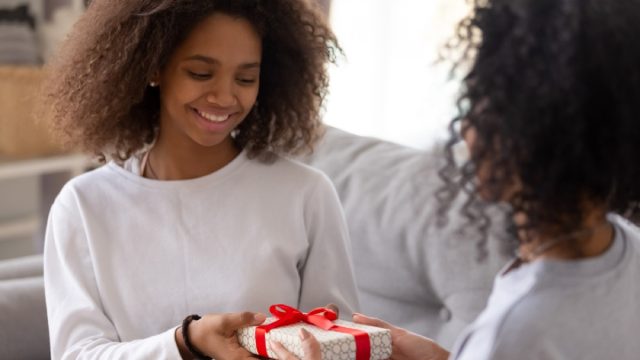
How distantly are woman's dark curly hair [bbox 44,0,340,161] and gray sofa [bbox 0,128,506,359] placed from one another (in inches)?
7.7

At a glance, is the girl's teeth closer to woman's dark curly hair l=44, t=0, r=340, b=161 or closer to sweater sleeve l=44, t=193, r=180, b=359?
woman's dark curly hair l=44, t=0, r=340, b=161

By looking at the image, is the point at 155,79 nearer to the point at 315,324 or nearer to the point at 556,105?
the point at 315,324

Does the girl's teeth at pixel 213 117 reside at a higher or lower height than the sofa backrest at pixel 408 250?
higher

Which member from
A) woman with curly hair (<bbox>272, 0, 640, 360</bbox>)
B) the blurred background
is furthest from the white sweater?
the blurred background

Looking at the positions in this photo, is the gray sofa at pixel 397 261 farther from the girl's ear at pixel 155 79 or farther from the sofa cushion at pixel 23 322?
the girl's ear at pixel 155 79

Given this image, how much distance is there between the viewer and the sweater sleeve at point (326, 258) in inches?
67.6

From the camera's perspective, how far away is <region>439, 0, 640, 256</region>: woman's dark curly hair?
0.94m

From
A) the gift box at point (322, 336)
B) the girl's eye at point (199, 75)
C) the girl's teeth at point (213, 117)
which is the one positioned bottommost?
the gift box at point (322, 336)

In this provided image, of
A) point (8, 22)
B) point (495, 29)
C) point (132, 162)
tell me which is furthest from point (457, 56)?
point (8, 22)

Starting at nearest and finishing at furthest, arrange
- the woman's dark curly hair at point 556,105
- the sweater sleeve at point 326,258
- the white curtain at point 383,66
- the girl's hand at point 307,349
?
the woman's dark curly hair at point 556,105 < the girl's hand at point 307,349 < the sweater sleeve at point 326,258 < the white curtain at point 383,66

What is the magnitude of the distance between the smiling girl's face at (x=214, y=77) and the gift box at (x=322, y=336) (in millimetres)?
321

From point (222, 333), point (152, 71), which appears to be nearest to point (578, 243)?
point (222, 333)

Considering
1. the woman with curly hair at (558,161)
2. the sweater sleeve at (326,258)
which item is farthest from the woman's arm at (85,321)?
the woman with curly hair at (558,161)

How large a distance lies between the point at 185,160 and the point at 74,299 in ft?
0.98
